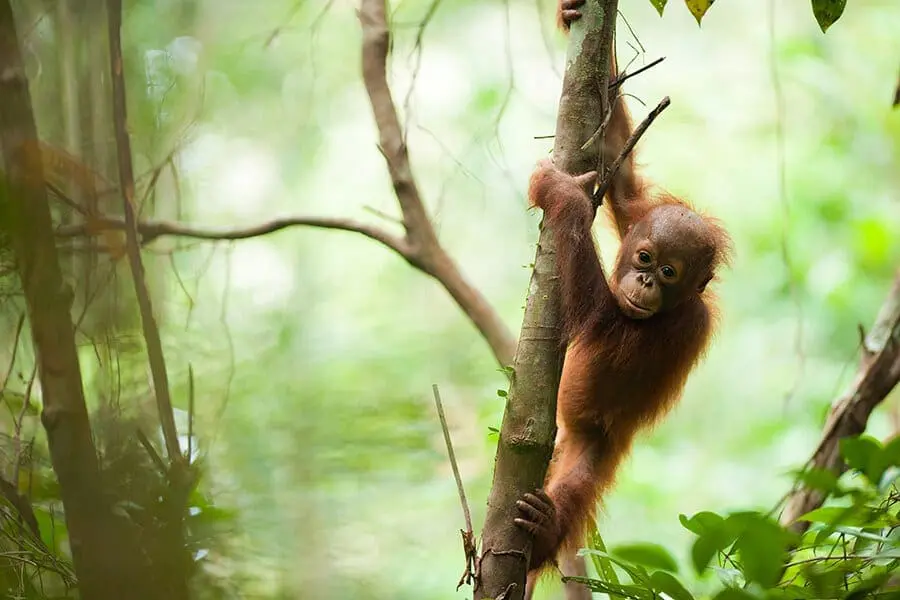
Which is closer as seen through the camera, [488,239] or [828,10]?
[828,10]

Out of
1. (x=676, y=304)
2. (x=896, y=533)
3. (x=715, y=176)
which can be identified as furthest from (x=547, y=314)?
(x=715, y=176)

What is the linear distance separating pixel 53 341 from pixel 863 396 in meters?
2.69

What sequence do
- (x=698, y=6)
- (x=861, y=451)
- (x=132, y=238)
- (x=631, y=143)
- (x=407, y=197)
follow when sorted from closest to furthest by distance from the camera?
(x=861, y=451) < (x=132, y=238) < (x=631, y=143) < (x=698, y=6) < (x=407, y=197)

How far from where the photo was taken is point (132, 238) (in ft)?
6.01

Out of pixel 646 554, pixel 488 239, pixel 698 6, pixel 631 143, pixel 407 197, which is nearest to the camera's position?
pixel 646 554

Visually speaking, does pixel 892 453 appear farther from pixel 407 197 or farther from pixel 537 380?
pixel 407 197

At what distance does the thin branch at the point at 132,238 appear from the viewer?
177 cm

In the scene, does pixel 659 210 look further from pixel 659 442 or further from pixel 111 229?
pixel 659 442

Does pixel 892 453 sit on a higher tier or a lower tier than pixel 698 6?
lower

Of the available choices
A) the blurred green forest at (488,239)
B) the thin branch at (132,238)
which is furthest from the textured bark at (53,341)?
the blurred green forest at (488,239)

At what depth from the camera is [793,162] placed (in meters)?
7.23

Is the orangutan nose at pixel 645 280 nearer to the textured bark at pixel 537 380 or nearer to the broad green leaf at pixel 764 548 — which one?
the textured bark at pixel 537 380

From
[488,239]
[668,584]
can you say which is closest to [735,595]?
[668,584]

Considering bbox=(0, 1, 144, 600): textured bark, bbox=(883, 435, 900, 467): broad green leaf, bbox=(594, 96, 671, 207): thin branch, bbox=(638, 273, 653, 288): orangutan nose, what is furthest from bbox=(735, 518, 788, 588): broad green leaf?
bbox=(638, 273, 653, 288): orangutan nose
